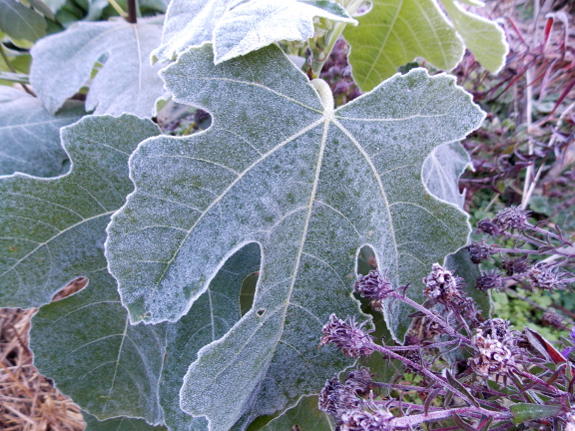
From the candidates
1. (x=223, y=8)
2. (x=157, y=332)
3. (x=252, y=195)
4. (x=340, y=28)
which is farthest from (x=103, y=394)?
(x=340, y=28)

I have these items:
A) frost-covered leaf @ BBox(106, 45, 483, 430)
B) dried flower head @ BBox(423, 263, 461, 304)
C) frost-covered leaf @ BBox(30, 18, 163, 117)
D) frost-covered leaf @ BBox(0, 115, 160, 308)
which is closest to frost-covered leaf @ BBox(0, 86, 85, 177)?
frost-covered leaf @ BBox(30, 18, 163, 117)

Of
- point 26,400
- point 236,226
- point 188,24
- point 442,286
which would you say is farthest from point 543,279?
point 26,400

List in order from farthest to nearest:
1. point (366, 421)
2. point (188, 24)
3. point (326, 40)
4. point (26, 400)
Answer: point (26, 400) < point (326, 40) < point (188, 24) < point (366, 421)

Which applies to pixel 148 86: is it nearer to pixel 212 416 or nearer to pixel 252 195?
pixel 252 195

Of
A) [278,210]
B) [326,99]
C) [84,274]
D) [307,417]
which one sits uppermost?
[326,99]

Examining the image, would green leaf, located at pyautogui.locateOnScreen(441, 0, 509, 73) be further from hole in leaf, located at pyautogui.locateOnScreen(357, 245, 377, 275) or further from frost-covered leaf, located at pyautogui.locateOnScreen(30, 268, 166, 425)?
frost-covered leaf, located at pyautogui.locateOnScreen(30, 268, 166, 425)

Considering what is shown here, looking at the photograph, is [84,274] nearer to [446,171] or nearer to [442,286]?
[442,286]
